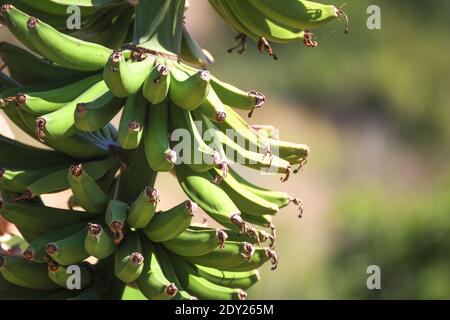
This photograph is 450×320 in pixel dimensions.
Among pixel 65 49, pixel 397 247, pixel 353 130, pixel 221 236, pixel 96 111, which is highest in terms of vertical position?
pixel 353 130

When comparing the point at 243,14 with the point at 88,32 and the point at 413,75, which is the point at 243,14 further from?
the point at 413,75

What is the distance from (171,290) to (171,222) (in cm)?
13

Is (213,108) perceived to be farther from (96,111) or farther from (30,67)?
(30,67)

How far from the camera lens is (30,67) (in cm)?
178

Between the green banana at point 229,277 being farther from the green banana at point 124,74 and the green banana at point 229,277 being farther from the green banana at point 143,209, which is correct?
the green banana at point 124,74

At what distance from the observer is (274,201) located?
5.83 ft

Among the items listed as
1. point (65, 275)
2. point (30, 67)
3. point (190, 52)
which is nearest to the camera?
point (65, 275)

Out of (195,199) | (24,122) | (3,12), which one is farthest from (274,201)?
(3,12)

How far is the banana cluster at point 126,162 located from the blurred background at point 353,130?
378 cm

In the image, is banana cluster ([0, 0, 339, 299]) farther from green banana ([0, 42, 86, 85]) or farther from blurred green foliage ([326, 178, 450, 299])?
blurred green foliage ([326, 178, 450, 299])

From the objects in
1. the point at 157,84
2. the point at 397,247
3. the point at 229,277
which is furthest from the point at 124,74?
the point at 397,247

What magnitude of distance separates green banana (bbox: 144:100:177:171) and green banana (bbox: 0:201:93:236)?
0.21 meters

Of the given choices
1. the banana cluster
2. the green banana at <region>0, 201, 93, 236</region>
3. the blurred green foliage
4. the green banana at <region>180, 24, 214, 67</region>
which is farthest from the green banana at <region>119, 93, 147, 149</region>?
the blurred green foliage

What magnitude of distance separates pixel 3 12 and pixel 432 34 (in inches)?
355
